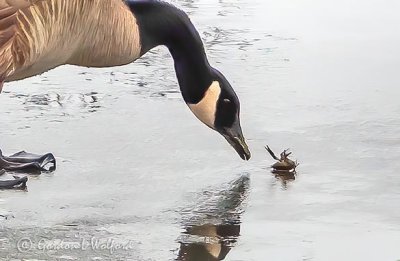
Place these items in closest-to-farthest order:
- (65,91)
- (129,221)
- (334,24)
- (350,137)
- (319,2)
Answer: (129,221)
(350,137)
(65,91)
(334,24)
(319,2)

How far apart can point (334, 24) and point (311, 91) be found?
8.94 ft

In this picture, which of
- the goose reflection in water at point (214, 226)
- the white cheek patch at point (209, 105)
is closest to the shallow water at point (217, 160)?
the goose reflection in water at point (214, 226)

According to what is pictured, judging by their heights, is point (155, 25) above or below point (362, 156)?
above

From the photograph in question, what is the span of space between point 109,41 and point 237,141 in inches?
36.7

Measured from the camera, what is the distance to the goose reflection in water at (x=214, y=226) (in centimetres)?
431

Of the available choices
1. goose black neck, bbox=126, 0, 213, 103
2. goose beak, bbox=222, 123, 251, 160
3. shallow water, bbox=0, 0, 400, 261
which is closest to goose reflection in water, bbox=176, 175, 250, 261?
shallow water, bbox=0, 0, 400, 261

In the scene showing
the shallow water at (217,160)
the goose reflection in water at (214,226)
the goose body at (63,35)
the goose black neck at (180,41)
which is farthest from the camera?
the goose black neck at (180,41)

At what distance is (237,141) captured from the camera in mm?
5613

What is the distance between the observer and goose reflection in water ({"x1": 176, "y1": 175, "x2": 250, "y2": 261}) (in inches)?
170

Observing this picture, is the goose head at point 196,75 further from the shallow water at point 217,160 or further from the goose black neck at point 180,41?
the shallow water at point 217,160

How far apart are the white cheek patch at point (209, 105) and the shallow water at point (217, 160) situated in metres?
0.27

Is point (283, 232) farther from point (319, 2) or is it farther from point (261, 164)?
point (319, 2)

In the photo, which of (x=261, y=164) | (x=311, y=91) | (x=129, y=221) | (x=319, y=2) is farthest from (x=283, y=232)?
(x=319, y=2)

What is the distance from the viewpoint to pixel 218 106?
5.61 m
